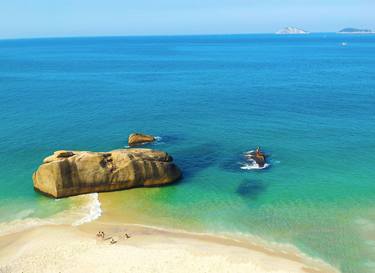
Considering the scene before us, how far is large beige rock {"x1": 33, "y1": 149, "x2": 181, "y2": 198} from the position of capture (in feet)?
158

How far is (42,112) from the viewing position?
8781 centimetres

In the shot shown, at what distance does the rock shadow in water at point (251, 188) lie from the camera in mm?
49125

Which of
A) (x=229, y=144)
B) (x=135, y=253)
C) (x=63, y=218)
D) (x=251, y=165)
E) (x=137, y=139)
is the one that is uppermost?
(x=137, y=139)

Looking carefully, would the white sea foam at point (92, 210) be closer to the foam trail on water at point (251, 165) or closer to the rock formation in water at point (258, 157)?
the foam trail on water at point (251, 165)

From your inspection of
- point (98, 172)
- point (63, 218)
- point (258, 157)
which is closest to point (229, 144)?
point (258, 157)

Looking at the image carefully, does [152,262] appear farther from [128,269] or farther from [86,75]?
[86,75]

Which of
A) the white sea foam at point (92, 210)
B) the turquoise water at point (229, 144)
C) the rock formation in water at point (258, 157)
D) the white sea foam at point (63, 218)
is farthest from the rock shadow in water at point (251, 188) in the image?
the white sea foam at point (63, 218)

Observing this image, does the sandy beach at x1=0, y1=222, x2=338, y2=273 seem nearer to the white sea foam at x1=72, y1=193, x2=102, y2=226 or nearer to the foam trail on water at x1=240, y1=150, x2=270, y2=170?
the white sea foam at x1=72, y1=193, x2=102, y2=226

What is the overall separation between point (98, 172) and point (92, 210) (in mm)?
5046

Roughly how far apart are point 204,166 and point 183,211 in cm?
1237

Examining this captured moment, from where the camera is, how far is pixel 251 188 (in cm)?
5053

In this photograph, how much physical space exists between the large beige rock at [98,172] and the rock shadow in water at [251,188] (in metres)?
9.17

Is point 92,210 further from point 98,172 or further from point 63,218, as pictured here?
point 98,172

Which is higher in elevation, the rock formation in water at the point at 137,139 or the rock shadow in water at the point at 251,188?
the rock formation in water at the point at 137,139
